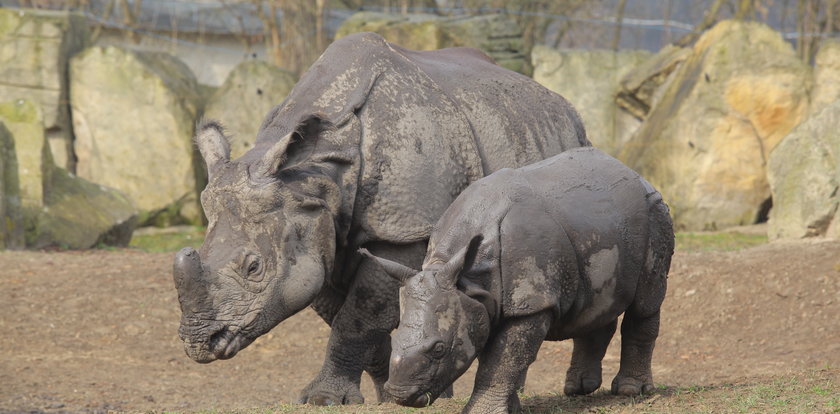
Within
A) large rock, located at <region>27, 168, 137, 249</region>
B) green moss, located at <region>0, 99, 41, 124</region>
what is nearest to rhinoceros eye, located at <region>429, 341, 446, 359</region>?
large rock, located at <region>27, 168, 137, 249</region>

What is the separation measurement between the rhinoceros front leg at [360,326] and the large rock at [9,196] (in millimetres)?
8043

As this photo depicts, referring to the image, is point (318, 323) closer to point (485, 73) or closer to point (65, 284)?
point (65, 284)

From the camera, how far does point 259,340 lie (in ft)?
34.7

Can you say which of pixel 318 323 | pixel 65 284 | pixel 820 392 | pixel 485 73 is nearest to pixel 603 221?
pixel 820 392

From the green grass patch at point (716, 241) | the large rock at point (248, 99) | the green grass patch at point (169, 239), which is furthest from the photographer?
the large rock at point (248, 99)

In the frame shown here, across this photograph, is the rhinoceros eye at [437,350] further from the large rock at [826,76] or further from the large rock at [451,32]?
the large rock at [451,32]

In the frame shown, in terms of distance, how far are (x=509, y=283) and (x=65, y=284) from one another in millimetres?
6980

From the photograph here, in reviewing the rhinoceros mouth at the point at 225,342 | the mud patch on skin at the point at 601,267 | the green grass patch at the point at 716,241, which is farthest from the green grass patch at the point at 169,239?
the mud patch on skin at the point at 601,267

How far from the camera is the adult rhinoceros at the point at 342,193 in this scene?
5.87 m

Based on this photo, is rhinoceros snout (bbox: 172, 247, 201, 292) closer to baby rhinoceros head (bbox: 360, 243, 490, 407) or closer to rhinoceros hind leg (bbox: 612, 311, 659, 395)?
baby rhinoceros head (bbox: 360, 243, 490, 407)

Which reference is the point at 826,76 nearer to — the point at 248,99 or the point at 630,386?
the point at 248,99

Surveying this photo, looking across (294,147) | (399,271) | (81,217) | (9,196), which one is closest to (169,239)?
(81,217)

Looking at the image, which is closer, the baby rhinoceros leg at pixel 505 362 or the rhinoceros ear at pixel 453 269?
the rhinoceros ear at pixel 453 269

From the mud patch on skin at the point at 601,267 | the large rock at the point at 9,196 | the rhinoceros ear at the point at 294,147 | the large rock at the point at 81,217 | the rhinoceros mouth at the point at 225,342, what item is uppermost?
the rhinoceros ear at the point at 294,147
